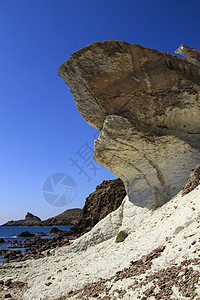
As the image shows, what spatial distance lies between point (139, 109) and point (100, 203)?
19785mm

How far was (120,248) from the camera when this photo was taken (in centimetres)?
934

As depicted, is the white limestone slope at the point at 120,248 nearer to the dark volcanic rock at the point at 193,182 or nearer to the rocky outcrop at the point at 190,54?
the dark volcanic rock at the point at 193,182

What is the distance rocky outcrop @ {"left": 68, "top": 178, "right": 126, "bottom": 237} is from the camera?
1114 inches

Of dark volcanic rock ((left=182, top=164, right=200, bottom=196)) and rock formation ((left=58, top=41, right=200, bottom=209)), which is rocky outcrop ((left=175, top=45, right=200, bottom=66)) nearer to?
rock formation ((left=58, top=41, right=200, bottom=209))

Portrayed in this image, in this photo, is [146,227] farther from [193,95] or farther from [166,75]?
[166,75]

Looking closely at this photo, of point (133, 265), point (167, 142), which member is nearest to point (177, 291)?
point (133, 265)

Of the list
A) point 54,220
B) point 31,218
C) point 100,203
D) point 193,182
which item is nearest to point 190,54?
point 193,182

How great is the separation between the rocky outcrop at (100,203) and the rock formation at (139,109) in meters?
15.6

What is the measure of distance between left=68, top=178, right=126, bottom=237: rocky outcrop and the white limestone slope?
14.9 metres

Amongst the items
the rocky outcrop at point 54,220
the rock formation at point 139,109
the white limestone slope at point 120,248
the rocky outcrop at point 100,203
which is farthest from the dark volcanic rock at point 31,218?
the rock formation at point 139,109

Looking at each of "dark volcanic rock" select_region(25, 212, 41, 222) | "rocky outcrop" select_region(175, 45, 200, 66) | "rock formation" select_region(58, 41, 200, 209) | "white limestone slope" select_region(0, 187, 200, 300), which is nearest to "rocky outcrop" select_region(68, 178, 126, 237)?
"white limestone slope" select_region(0, 187, 200, 300)

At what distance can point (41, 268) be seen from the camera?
39.2ft

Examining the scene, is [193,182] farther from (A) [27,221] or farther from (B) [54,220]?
(A) [27,221]

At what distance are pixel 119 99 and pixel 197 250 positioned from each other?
9.74 meters
